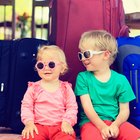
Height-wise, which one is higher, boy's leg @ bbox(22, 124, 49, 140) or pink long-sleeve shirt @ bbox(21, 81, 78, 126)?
pink long-sleeve shirt @ bbox(21, 81, 78, 126)

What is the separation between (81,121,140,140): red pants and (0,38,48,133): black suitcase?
375 millimetres

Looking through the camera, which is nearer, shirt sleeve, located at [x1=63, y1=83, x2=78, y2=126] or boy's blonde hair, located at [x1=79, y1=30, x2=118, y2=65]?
shirt sleeve, located at [x1=63, y1=83, x2=78, y2=126]

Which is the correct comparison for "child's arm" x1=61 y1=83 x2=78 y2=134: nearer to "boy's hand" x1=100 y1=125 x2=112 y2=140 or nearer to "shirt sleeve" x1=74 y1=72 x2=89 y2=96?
"shirt sleeve" x1=74 y1=72 x2=89 y2=96

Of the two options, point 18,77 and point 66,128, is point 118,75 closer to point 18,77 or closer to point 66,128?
point 66,128

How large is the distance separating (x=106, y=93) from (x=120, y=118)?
0.44 ft

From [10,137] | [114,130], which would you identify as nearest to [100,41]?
[114,130]

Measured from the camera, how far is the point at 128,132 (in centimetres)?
171

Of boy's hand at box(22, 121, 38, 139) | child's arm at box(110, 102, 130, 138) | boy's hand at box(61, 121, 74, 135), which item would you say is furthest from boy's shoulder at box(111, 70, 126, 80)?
boy's hand at box(22, 121, 38, 139)

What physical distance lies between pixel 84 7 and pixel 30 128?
0.71m

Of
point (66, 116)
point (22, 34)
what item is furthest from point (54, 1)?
point (22, 34)

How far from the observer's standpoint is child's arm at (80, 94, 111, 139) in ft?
5.53

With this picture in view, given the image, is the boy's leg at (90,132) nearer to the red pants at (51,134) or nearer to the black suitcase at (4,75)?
the red pants at (51,134)

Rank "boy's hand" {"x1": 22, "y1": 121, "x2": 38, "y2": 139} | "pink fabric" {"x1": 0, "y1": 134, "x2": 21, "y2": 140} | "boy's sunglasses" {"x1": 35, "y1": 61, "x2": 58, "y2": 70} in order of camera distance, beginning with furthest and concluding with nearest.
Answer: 1. "pink fabric" {"x1": 0, "y1": 134, "x2": 21, "y2": 140}
2. "boy's sunglasses" {"x1": 35, "y1": 61, "x2": 58, "y2": 70}
3. "boy's hand" {"x1": 22, "y1": 121, "x2": 38, "y2": 139}

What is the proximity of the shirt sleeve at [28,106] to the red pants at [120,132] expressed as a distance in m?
0.25
